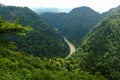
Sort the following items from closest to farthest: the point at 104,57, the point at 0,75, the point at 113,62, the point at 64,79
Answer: the point at 0,75, the point at 64,79, the point at 113,62, the point at 104,57

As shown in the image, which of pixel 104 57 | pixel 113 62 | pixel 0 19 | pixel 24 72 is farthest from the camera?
pixel 104 57

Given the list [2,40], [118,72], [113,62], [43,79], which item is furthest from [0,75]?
[113,62]

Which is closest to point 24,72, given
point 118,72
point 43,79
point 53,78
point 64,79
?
point 43,79

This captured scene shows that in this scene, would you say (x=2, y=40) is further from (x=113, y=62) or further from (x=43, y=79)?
(x=113, y=62)

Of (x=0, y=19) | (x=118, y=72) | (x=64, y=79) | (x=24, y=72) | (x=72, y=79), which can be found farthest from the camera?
(x=118, y=72)

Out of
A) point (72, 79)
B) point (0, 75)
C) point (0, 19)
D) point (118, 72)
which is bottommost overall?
point (118, 72)

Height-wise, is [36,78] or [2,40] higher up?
[2,40]

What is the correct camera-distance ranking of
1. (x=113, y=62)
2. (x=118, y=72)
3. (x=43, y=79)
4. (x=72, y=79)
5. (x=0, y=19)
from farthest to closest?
(x=113, y=62) → (x=118, y=72) → (x=72, y=79) → (x=43, y=79) → (x=0, y=19)

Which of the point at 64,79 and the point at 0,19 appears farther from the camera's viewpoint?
the point at 64,79

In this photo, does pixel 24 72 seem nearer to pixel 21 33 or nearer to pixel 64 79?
pixel 64 79
